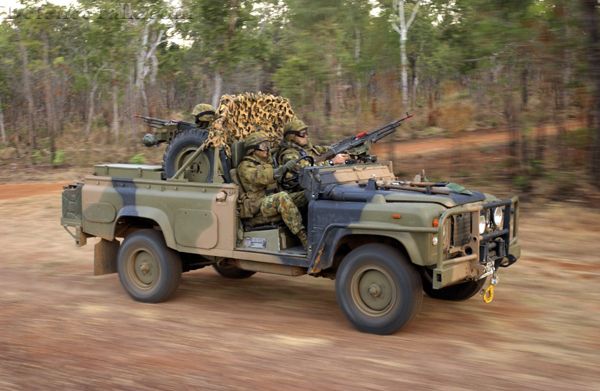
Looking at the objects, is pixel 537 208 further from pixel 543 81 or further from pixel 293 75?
pixel 293 75

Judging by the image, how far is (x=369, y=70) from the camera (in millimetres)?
19484

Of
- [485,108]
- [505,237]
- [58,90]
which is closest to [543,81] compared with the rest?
[485,108]

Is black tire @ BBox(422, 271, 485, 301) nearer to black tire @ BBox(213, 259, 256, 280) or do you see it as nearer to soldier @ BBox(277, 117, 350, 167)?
soldier @ BBox(277, 117, 350, 167)

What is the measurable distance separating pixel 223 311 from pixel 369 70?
13.4 meters

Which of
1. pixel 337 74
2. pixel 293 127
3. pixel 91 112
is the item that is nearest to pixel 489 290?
pixel 293 127

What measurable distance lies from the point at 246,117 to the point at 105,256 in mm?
2214

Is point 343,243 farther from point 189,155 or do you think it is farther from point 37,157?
point 37,157

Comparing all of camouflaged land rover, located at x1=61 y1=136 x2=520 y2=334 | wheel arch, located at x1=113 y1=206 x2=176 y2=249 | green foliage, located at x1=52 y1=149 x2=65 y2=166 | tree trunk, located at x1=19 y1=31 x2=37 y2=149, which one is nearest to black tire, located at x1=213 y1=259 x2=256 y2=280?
camouflaged land rover, located at x1=61 y1=136 x2=520 y2=334

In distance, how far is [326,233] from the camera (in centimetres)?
620

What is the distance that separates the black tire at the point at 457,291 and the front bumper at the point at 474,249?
0.47m

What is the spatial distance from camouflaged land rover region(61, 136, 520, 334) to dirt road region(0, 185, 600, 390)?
1.06 feet

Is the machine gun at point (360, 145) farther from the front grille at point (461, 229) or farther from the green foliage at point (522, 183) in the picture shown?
the green foliage at point (522, 183)

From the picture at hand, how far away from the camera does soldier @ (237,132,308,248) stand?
259 inches

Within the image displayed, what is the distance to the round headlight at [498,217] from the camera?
6.46 meters
